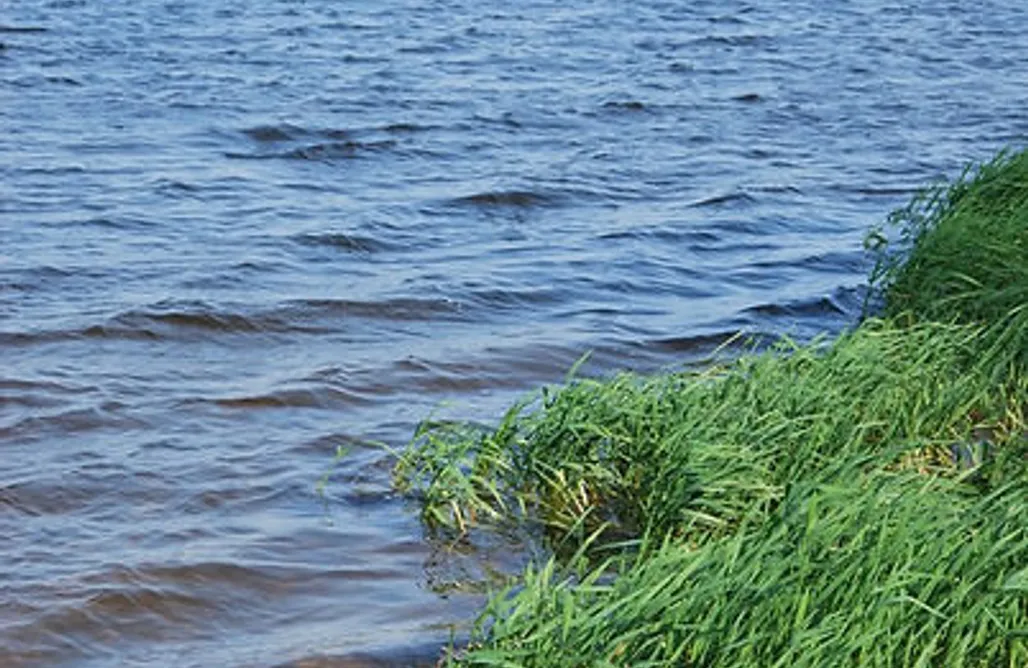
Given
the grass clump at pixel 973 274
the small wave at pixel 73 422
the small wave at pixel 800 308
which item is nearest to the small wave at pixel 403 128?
the small wave at pixel 800 308

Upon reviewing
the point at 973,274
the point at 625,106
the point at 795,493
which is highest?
the point at 795,493

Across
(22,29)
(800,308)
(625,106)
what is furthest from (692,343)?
(22,29)

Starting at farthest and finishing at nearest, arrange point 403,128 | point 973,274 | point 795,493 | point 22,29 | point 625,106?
1. point 22,29
2. point 625,106
3. point 403,128
4. point 973,274
5. point 795,493

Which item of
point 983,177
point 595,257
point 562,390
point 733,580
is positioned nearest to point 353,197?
point 595,257

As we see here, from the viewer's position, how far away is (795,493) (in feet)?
15.6

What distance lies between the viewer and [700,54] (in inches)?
642

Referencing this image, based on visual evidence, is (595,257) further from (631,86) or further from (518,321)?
(631,86)

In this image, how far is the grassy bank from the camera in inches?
170

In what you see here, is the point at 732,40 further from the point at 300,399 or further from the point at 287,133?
the point at 300,399

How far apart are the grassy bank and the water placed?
1.03 feet

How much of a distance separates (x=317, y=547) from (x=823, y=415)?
→ 151cm

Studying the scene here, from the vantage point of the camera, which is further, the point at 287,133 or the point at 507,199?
the point at 287,133

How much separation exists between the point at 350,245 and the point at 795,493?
5393 millimetres

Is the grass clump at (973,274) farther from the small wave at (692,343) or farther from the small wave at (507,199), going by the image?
the small wave at (507,199)
